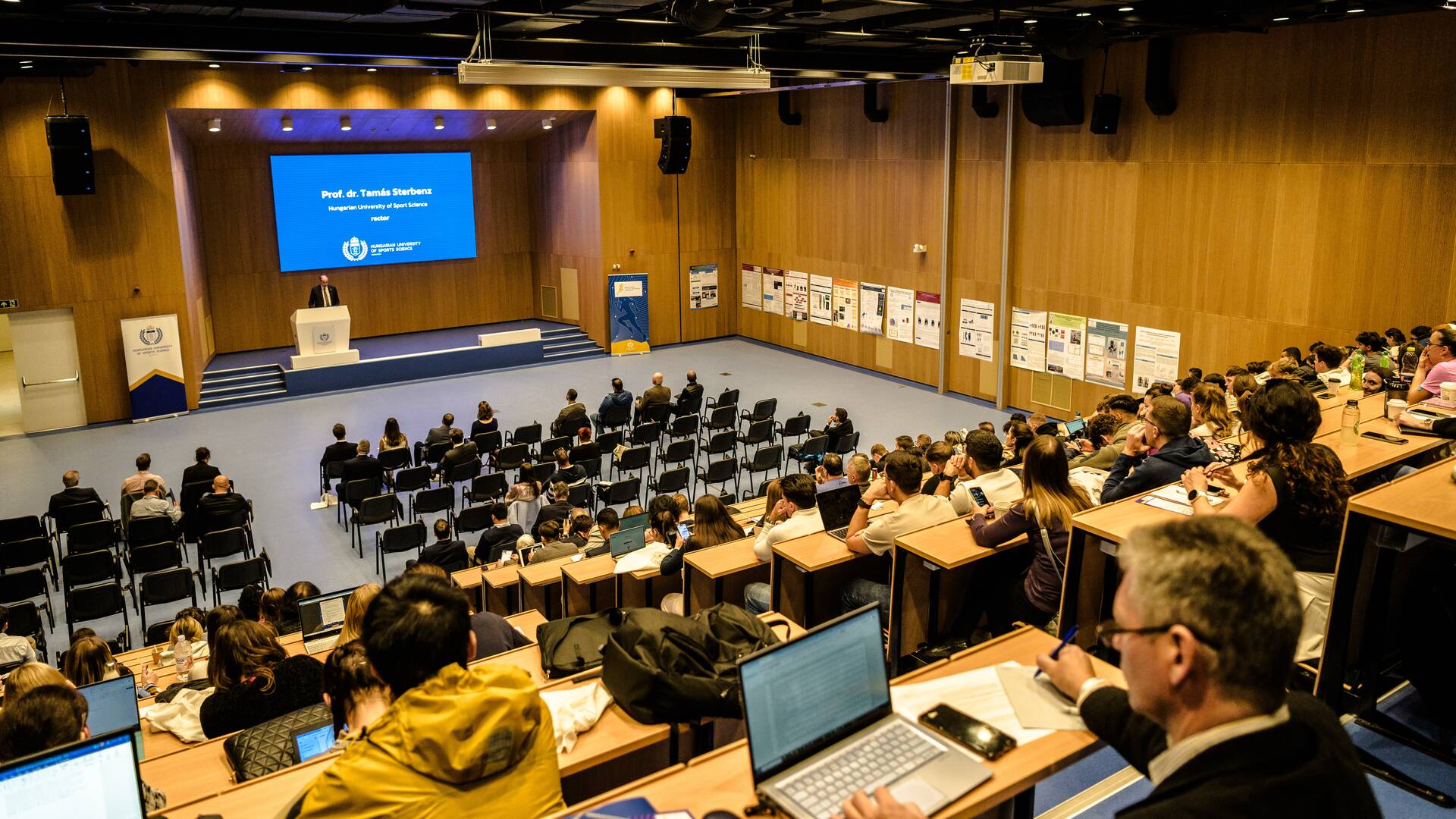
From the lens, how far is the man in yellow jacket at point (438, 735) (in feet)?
6.79

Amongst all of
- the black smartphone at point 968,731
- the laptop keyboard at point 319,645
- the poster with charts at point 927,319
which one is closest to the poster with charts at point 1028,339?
the poster with charts at point 927,319

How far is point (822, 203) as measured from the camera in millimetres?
17672

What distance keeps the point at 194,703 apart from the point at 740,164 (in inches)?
639

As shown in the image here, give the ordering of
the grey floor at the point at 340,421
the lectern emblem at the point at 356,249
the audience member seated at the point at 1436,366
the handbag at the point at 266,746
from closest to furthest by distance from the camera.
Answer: the handbag at the point at 266,746 < the audience member seated at the point at 1436,366 < the grey floor at the point at 340,421 < the lectern emblem at the point at 356,249

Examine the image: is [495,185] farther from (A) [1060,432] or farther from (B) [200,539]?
(A) [1060,432]

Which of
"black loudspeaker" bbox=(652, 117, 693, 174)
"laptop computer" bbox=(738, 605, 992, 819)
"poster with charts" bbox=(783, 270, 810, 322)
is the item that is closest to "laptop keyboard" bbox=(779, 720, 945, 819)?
"laptop computer" bbox=(738, 605, 992, 819)

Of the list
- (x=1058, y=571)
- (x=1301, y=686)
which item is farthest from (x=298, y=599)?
(x=1301, y=686)

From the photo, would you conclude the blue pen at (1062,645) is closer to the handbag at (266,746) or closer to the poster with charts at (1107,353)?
the handbag at (266,746)

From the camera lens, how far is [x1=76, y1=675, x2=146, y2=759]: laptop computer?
13.9ft

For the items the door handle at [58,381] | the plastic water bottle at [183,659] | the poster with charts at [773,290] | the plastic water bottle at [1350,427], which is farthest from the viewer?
the poster with charts at [773,290]

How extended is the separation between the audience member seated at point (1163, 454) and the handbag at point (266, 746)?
374 centimetres

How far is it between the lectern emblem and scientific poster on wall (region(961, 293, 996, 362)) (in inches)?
419

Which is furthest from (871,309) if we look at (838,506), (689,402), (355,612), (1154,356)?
(355,612)

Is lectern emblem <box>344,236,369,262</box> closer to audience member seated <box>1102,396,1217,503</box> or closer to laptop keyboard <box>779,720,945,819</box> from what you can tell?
audience member seated <box>1102,396,1217,503</box>
